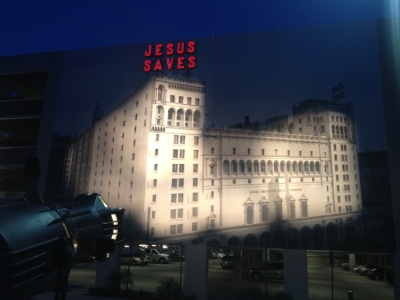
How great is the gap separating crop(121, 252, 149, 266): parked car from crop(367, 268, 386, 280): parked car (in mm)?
14682

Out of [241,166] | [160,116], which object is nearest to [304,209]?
[241,166]

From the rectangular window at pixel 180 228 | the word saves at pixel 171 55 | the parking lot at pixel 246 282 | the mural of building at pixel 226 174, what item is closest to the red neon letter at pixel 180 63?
the word saves at pixel 171 55

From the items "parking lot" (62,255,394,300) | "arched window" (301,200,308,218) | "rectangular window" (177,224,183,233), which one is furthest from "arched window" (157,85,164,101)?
"arched window" (301,200,308,218)

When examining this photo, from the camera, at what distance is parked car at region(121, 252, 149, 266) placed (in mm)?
19156

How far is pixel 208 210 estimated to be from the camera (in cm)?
1639

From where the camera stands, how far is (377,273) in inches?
720

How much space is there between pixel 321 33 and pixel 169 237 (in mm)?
14226

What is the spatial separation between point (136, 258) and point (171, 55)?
13.7 m

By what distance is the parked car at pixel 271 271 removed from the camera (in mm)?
17609

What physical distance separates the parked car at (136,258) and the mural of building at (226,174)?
273 cm

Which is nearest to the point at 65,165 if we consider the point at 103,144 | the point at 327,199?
the point at 103,144

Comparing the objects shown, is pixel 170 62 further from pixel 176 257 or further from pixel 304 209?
pixel 176 257

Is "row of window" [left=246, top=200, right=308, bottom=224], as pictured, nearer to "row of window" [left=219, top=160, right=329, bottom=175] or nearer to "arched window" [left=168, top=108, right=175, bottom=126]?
"row of window" [left=219, top=160, right=329, bottom=175]

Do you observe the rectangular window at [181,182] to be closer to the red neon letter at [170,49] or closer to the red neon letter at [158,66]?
the red neon letter at [158,66]
